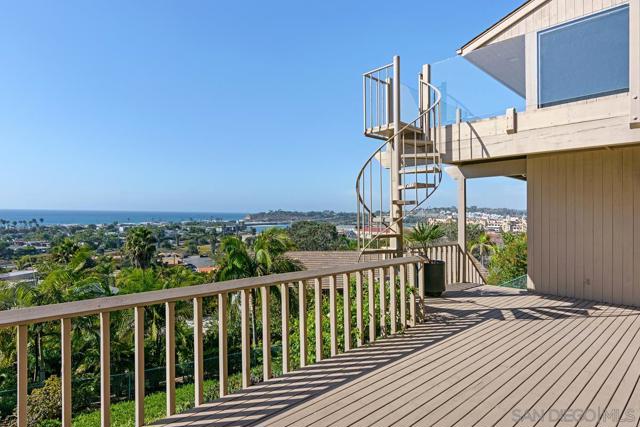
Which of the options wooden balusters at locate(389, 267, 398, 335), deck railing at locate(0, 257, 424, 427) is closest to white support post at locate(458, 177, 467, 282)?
deck railing at locate(0, 257, 424, 427)

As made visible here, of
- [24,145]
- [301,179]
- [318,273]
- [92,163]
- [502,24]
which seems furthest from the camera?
[92,163]

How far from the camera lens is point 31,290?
13.5 m

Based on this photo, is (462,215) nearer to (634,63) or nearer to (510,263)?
(634,63)

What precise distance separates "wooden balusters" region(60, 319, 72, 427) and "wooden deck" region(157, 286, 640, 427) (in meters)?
0.52

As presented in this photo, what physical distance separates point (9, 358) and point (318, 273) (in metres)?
14.4

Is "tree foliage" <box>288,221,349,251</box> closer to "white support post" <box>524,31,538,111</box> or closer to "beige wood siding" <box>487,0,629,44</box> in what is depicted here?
"beige wood siding" <box>487,0,629,44</box>

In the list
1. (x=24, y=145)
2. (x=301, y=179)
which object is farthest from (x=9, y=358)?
(x=301, y=179)

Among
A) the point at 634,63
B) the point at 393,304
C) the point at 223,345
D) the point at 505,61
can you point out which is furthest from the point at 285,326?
the point at 505,61

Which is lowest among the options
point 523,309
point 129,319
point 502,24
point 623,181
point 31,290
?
point 129,319

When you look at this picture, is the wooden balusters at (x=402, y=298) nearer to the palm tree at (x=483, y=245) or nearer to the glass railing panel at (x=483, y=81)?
the glass railing panel at (x=483, y=81)

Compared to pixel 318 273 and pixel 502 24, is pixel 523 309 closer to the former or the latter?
pixel 318 273

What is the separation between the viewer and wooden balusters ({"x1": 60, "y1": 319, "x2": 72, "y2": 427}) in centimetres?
179

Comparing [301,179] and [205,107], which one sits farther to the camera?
[301,179]

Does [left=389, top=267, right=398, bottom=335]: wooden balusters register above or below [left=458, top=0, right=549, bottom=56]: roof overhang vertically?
below
